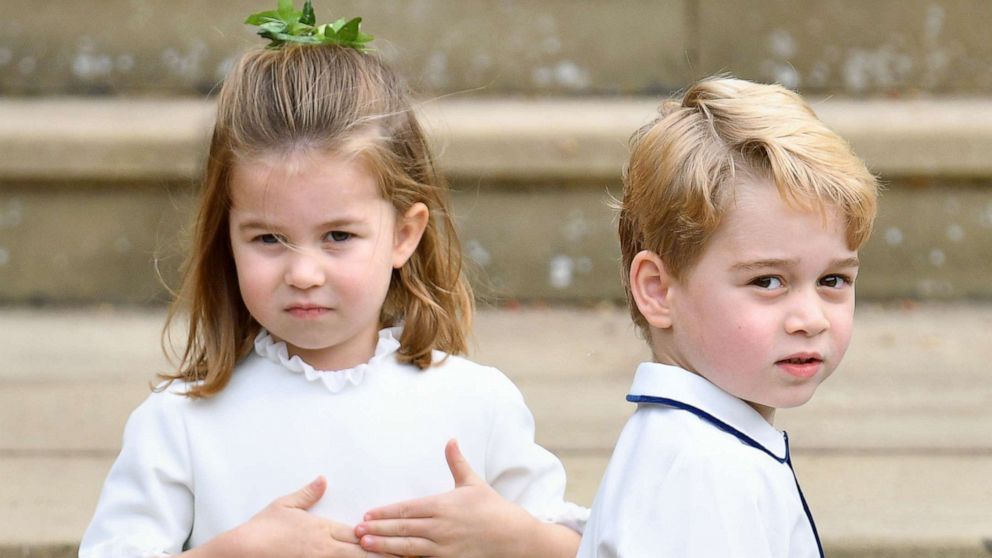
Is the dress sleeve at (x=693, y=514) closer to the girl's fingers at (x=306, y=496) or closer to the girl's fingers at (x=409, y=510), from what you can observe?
the girl's fingers at (x=409, y=510)

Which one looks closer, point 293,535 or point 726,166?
point 726,166

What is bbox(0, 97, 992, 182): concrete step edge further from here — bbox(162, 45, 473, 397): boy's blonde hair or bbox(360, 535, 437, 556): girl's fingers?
bbox(360, 535, 437, 556): girl's fingers

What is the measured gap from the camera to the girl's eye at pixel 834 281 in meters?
1.92

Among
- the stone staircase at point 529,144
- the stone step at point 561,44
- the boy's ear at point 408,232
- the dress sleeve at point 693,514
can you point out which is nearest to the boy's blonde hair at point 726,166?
the dress sleeve at point 693,514

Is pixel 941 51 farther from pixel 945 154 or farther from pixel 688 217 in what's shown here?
pixel 688 217

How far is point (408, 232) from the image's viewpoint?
2365 millimetres

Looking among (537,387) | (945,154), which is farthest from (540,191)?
(945,154)

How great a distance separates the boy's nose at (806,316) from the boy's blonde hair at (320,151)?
72cm

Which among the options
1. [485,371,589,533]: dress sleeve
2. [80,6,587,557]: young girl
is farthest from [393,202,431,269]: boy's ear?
[485,371,589,533]: dress sleeve

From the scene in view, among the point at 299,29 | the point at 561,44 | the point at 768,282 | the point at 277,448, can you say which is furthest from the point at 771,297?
the point at 561,44

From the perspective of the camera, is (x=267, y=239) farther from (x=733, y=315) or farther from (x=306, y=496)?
(x=733, y=315)

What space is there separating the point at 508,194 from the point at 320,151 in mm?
2343

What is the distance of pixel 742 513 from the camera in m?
1.81

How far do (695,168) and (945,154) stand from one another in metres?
2.81
